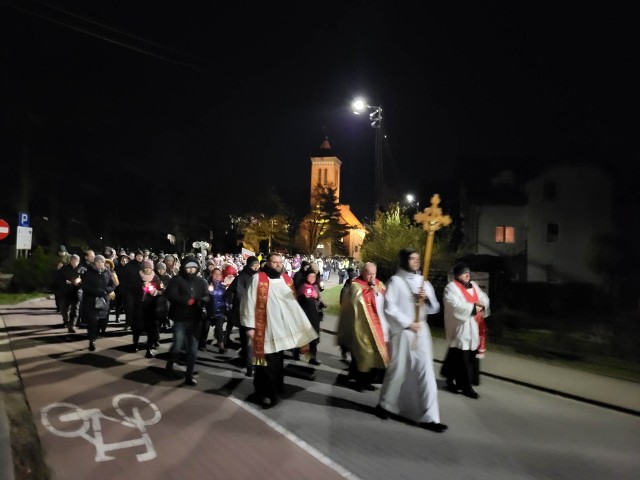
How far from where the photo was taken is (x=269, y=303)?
7105mm

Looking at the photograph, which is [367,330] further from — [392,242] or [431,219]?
[392,242]

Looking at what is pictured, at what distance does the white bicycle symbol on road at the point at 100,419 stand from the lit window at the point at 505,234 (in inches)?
1305

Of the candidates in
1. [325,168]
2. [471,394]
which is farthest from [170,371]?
[325,168]

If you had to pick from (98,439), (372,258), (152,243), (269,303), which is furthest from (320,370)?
(152,243)

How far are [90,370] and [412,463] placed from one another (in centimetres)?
590

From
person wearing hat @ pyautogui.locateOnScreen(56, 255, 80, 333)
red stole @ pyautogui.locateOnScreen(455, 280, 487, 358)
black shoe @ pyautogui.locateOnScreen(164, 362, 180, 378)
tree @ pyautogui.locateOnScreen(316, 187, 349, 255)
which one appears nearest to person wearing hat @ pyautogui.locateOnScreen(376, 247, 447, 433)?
red stole @ pyautogui.locateOnScreen(455, 280, 487, 358)

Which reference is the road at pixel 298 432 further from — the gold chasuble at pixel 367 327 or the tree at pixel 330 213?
the tree at pixel 330 213

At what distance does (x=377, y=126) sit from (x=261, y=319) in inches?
546

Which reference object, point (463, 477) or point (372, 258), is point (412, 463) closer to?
point (463, 477)

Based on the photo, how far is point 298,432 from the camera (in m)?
5.99

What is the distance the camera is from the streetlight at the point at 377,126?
18062mm

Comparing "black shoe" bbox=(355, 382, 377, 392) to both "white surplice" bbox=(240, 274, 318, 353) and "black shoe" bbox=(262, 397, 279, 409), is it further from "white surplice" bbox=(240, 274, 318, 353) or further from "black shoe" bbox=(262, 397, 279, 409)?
"black shoe" bbox=(262, 397, 279, 409)

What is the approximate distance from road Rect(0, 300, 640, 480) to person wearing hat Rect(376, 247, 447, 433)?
0.21 meters

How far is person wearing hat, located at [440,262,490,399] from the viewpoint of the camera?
7770 mm
